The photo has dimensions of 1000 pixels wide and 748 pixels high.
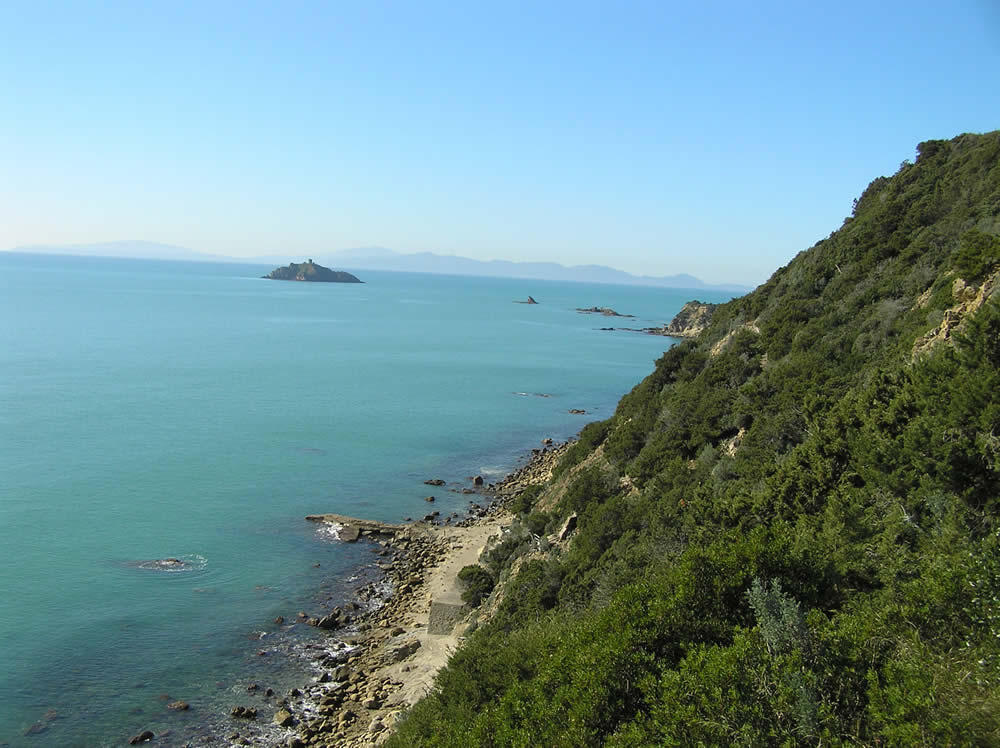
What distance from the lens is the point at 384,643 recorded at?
21719 mm

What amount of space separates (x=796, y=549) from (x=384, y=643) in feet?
52.9

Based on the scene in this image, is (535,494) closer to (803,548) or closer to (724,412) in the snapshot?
(724,412)

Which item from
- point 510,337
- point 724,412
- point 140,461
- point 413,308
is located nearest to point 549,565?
point 724,412

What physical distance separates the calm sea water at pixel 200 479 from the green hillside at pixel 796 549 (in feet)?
30.5

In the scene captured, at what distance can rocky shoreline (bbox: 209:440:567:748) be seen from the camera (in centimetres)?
1761

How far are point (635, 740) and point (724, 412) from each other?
1544 cm

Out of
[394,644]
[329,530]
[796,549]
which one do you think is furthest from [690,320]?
[796,549]

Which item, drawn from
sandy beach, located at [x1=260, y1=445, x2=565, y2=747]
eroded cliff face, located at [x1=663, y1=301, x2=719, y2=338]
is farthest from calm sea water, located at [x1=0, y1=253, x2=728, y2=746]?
eroded cliff face, located at [x1=663, y1=301, x2=719, y2=338]

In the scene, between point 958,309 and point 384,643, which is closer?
point 958,309

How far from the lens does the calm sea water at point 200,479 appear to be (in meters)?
20.1

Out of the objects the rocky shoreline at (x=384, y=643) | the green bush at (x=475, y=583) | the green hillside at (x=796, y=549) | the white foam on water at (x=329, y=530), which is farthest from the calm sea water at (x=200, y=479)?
the green hillside at (x=796, y=549)

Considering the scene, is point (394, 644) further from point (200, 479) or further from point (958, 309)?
point (200, 479)

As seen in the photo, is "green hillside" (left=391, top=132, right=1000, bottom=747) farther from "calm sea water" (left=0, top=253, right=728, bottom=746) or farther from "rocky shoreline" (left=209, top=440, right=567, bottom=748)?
"calm sea water" (left=0, top=253, right=728, bottom=746)

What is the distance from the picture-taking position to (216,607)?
78.9 ft
